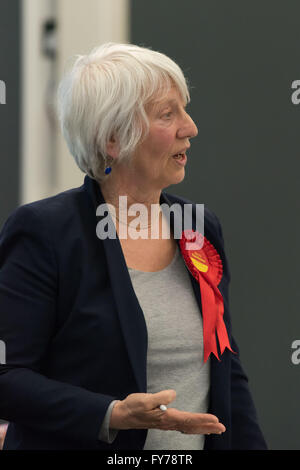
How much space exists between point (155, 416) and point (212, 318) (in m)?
0.27

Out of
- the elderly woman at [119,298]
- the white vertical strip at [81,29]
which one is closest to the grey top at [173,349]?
the elderly woman at [119,298]

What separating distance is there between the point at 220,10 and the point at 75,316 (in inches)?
58.4

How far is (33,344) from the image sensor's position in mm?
1271

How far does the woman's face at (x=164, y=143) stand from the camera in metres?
1.40

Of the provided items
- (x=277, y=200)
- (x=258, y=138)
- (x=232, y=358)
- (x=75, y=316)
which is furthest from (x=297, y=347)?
(x=75, y=316)

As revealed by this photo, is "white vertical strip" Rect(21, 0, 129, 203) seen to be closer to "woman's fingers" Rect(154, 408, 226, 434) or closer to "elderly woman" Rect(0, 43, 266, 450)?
"elderly woman" Rect(0, 43, 266, 450)

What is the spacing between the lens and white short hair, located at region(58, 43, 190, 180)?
1.37 metres

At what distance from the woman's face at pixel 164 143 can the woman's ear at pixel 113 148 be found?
0.03 meters

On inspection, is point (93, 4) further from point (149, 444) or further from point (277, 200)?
point (149, 444)

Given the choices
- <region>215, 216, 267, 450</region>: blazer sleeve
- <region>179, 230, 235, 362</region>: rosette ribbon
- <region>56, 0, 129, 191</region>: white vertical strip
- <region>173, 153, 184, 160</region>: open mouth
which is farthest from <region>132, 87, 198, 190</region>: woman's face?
<region>56, 0, 129, 191</region>: white vertical strip

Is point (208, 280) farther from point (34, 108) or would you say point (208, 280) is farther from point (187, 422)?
point (34, 108)

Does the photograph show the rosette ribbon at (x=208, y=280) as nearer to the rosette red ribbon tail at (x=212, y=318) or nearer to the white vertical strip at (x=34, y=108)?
the rosette red ribbon tail at (x=212, y=318)

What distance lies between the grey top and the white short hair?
239mm

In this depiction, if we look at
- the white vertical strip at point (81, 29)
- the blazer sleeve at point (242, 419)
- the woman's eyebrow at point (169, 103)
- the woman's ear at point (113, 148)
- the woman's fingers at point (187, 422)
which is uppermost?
the white vertical strip at point (81, 29)
